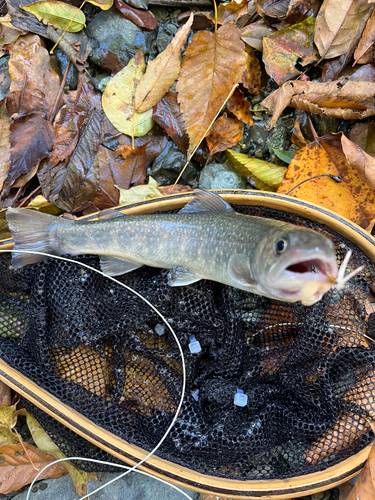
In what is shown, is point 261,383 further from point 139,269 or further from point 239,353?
point 139,269

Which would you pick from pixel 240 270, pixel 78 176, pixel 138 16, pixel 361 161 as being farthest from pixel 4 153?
pixel 361 161

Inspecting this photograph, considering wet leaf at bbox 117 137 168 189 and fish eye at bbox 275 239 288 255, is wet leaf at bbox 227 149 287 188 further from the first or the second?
fish eye at bbox 275 239 288 255

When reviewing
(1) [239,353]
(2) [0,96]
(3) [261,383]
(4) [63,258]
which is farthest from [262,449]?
(2) [0,96]

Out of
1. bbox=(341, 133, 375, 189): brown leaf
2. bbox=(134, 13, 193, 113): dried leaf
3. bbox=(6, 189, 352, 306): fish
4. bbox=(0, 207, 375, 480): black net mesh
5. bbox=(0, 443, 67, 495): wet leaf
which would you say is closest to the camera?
bbox=(6, 189, 352, 306): fish

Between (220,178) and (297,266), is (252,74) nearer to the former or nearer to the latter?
(220,178)

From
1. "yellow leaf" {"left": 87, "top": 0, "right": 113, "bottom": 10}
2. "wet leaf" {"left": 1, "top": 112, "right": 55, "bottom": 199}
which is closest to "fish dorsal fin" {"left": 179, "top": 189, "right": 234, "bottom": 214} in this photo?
"wet leaf" {"left": 1, "top": 112, "right": 55, "bottom": 199}

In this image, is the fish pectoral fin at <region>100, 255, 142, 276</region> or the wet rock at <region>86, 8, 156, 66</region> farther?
the wet rock at <region>86, 8, 156, 66</region>
